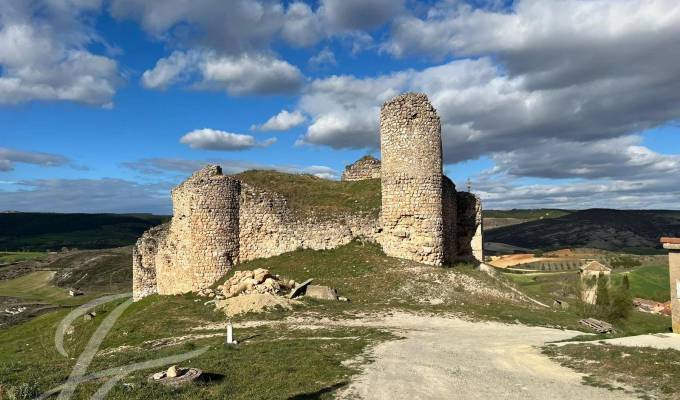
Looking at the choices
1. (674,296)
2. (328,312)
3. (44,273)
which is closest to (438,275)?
(328,312)

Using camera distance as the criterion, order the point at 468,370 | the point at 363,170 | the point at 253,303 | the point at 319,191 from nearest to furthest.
Result: the point at 468,370, the point at 253,303, the point at 319,191, the point at 363,170

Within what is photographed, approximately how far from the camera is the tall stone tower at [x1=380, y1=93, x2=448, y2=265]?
86.9ft

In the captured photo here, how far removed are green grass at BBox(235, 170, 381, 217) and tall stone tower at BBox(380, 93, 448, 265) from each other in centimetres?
201

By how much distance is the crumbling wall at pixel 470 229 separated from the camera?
31453mm

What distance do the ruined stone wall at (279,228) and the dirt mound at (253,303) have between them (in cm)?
770

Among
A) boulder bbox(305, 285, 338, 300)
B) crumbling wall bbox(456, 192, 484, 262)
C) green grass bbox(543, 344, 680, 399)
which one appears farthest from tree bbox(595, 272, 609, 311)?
green grass bbox(543, 344, 680, 399)

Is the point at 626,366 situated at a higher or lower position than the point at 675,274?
lower

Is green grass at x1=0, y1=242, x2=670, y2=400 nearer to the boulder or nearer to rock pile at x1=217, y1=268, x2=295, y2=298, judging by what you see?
the boulder

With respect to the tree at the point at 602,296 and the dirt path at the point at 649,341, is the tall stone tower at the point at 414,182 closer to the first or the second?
the tree at the point at 602,296

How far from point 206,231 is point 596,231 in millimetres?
147582

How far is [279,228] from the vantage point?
29.1 metres

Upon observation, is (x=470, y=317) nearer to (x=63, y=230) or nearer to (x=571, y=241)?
(x=571, y=241)

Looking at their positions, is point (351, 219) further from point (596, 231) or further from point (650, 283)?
point (596, 231)

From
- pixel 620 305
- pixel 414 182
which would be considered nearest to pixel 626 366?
pixel 414 182
